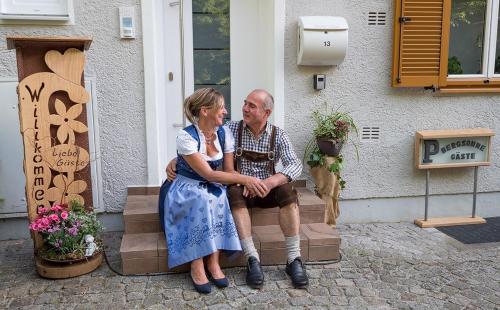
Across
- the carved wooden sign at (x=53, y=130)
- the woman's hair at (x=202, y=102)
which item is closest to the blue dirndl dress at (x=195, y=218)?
the woman's hair at (x=202, y=102)

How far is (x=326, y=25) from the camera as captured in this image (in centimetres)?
391

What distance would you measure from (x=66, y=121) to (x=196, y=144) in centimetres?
90

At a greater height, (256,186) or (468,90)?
(468,90)

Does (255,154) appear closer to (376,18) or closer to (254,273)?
(254,273)

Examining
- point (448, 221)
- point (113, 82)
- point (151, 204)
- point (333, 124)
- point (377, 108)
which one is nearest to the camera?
point (151, 204)

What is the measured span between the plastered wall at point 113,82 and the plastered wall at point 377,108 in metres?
1.23

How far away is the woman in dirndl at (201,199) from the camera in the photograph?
3.07 metres

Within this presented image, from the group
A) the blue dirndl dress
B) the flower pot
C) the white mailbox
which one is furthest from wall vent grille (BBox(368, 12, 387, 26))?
the blue dirndl dress

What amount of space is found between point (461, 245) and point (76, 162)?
9.69 feet

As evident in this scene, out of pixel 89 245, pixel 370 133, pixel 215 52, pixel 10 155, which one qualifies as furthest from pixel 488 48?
pixel 10 155

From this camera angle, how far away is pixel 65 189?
331 cm

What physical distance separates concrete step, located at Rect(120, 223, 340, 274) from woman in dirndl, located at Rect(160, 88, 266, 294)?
146 millimetres

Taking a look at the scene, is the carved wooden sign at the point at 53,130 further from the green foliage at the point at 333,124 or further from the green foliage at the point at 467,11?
→ the green foliage at the point at 467,11

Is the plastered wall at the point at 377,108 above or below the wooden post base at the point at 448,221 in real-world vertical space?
above
